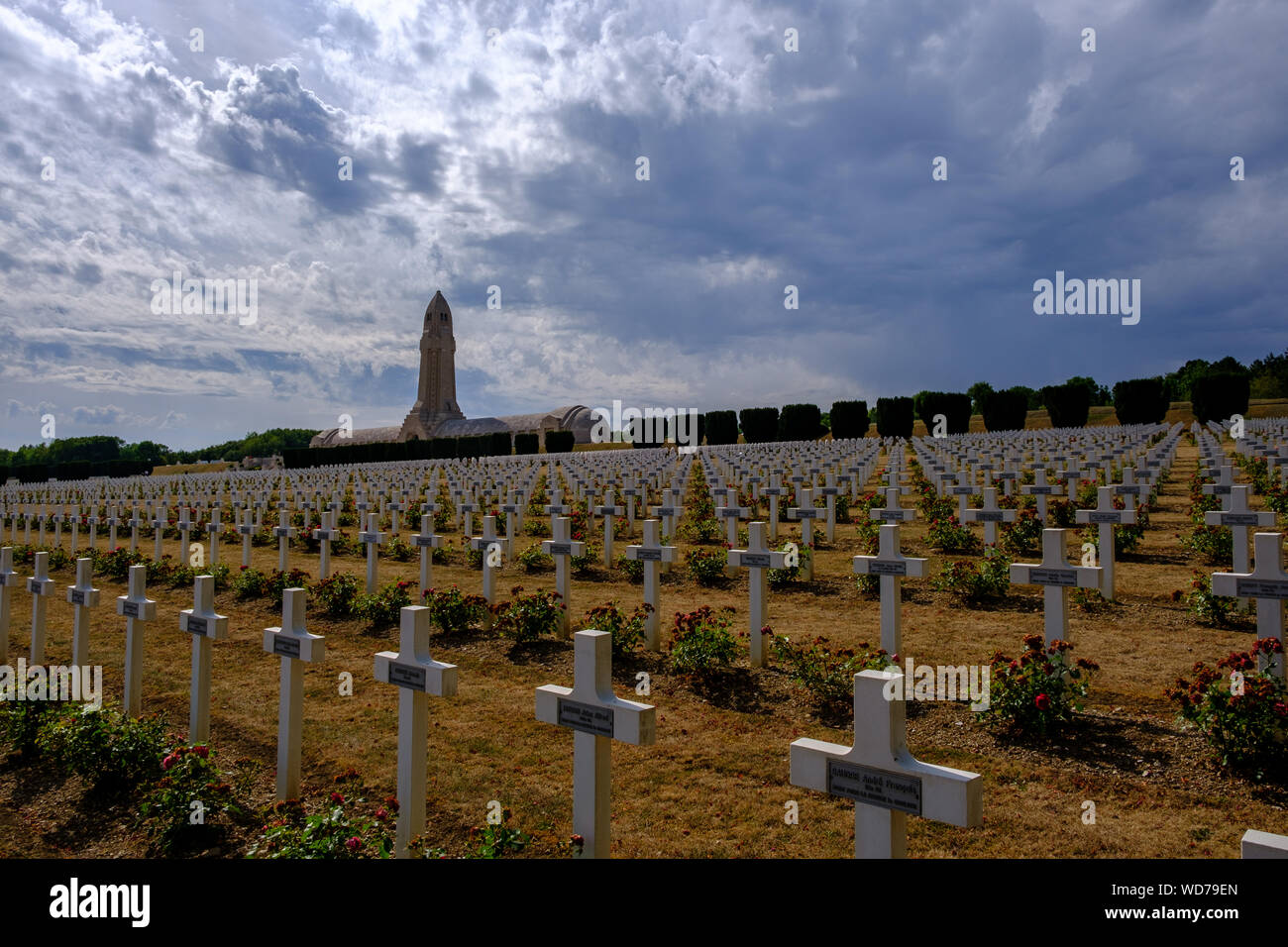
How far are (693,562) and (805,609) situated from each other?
1903 mm

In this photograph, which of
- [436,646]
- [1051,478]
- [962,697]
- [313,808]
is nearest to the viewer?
[313,808]

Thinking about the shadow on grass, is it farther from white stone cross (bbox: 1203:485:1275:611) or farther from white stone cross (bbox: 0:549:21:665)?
white stone cross (bbox: 0:549:21:665)

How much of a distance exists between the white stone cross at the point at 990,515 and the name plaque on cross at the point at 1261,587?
3469mm

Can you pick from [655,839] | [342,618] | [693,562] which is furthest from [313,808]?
[693,562]

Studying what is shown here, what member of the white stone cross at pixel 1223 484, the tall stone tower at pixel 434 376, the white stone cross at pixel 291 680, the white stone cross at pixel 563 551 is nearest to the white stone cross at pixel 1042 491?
the white stone cross at pixel 1223 484

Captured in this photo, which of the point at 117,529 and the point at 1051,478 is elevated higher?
the point at 1051,478

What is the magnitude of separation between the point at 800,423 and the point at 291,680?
42903 mm

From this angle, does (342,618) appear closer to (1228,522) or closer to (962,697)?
(962,697)

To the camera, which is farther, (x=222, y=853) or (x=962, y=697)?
(x=962, y=697)

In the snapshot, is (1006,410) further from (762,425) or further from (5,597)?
(5,597)

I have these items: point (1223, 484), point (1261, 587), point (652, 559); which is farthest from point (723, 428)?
point (1261, 587)

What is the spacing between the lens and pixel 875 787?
2475mm

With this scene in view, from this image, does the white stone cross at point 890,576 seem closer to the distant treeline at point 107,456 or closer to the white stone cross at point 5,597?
the white stone cross at point 5,597

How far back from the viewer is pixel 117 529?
56.3 feet
